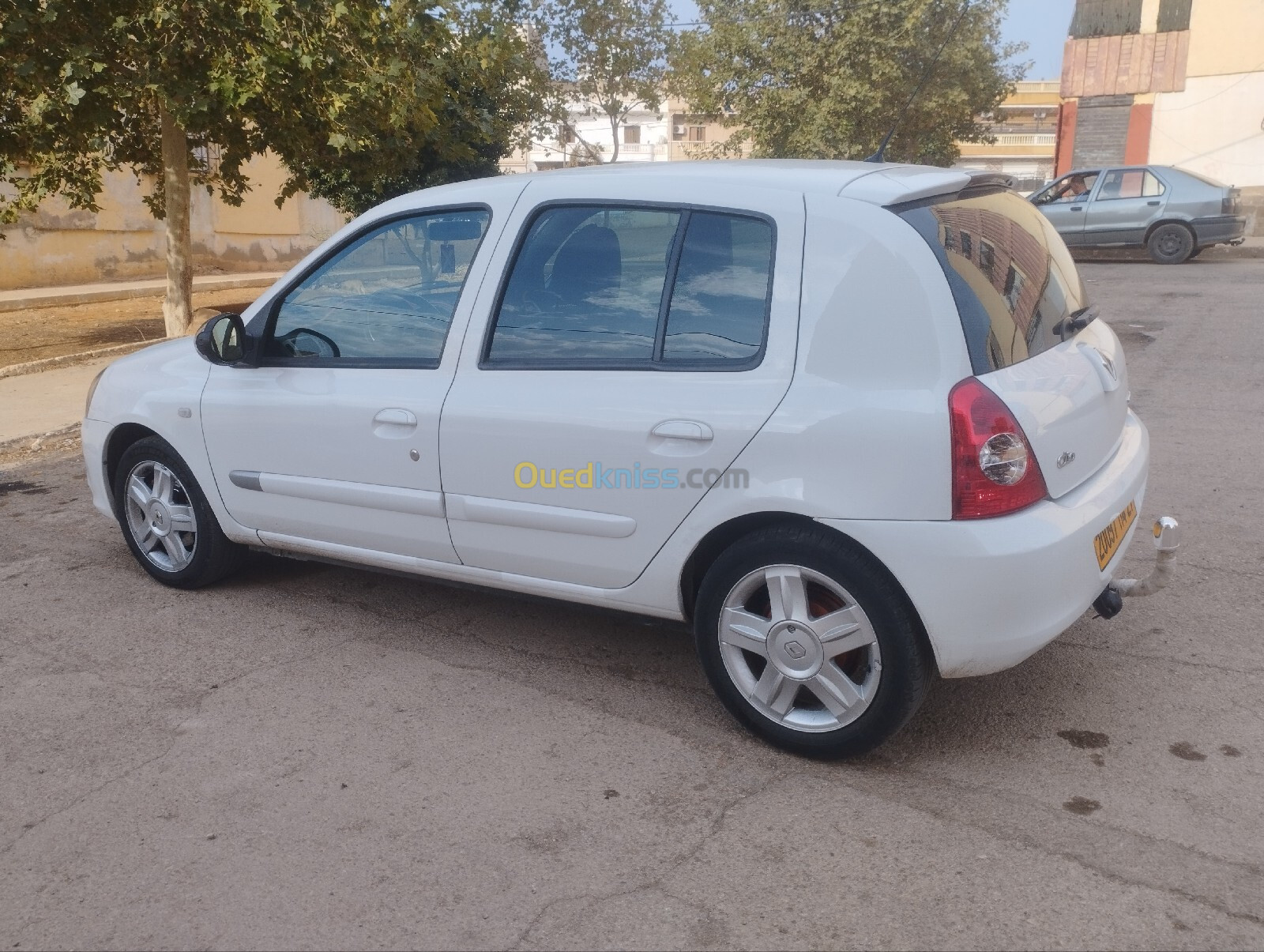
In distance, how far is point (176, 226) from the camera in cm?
1156

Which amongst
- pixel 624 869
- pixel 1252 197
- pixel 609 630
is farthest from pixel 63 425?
pixel 1252 197

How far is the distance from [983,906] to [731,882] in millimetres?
577

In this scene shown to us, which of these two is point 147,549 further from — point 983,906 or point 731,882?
point 983,906

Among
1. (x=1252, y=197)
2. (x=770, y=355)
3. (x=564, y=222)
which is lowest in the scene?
(x=1252, y=197)

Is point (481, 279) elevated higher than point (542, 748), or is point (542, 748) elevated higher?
point (481, 279)

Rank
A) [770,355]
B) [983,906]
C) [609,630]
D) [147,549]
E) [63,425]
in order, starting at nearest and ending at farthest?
[983,906], [770,355], [609,630], [147,549], [63,425]

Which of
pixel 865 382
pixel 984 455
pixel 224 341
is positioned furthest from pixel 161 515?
pixel 984 455

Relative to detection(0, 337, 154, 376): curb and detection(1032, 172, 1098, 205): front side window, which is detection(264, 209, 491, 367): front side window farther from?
→ detection(1032, 172, 1098, 205): front side window

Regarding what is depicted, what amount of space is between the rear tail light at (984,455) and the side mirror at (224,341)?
106 inches

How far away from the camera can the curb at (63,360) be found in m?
10.5

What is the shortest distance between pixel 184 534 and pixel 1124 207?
16820mm

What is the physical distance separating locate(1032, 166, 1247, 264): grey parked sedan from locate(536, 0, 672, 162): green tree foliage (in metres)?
15.6

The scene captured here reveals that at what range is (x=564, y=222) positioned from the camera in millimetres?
3775

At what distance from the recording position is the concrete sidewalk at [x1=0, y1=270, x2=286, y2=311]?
1570 cm
